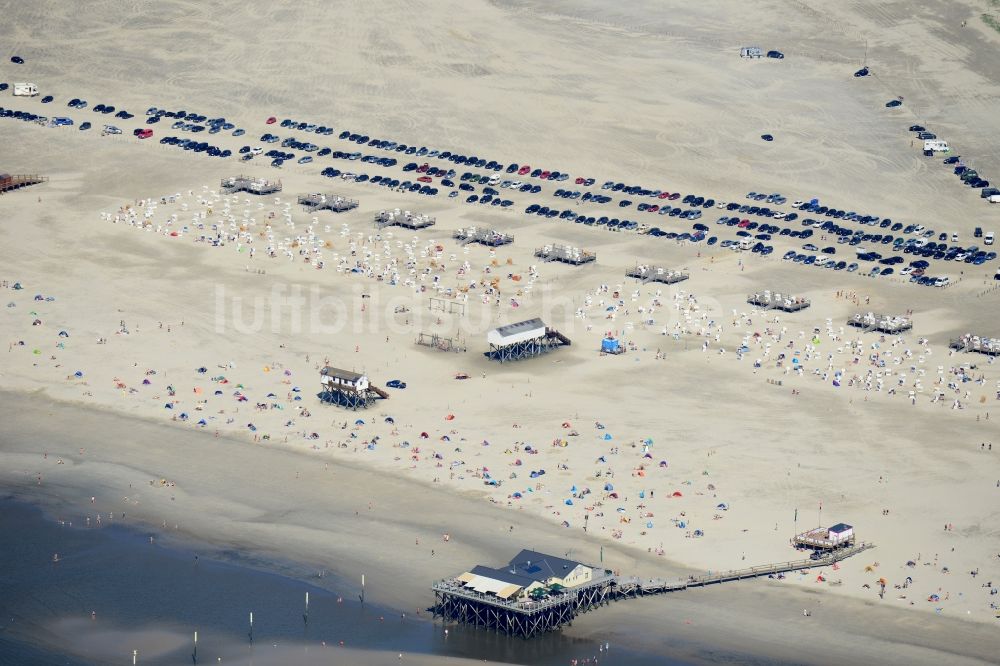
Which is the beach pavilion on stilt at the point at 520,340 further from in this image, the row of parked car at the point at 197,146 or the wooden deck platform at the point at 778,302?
the row of parked car at the point at 197,146

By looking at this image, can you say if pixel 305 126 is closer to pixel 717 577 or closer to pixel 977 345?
pixel 977 345

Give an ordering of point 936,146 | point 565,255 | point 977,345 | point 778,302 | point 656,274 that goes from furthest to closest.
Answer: point 936,146, point 565,255, point 656,274, point 778,302, point 977,345

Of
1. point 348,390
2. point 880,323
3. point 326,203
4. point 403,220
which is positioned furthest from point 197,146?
point 880,323

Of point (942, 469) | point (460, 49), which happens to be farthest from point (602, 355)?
point (460, 49)

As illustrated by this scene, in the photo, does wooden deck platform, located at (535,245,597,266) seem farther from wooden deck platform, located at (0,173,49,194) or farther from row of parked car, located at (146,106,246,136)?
wooden deck platform, located at (0,173,49,194)

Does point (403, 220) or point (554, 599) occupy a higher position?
point (403, 220)

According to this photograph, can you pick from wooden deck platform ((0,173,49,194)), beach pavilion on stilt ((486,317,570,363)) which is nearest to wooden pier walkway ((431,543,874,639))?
beach pavilion on stilt ((486,317,570,363))
